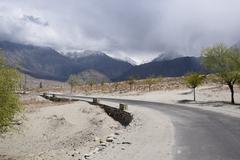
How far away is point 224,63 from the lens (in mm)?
65812

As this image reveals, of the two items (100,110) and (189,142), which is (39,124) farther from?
(189,142)

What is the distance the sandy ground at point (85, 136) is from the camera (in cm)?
2192

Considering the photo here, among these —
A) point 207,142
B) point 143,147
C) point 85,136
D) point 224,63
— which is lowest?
point 85,136

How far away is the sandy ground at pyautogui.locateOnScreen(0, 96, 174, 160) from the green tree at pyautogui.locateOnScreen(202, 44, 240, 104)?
17.3m

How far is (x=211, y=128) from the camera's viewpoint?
30594mm

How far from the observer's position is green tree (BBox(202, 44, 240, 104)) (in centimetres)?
6381

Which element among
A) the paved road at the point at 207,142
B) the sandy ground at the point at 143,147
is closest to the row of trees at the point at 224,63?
the paved road at the point at 207,142

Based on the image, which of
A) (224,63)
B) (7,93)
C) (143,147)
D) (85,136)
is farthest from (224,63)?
(143,147)

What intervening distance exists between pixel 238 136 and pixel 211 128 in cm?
507

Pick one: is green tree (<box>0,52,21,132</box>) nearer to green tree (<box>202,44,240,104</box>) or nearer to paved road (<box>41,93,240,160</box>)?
paved road (<box>41,93,240,160</box>)

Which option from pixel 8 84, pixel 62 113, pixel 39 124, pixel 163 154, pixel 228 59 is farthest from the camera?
pixel 228 59

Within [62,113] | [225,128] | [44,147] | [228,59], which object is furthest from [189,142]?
[228,59]

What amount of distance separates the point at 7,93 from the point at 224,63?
42.4m

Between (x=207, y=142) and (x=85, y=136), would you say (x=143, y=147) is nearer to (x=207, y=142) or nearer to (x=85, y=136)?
(x=207, y=142)
